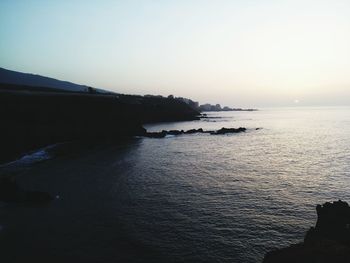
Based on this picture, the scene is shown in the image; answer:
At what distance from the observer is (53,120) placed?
7269 centimetres

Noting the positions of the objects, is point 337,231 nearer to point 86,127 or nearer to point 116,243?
point 116,243

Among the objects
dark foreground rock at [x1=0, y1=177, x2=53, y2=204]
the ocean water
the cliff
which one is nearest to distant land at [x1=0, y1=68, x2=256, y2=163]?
the cliff

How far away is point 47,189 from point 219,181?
19928 mm

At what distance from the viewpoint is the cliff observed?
56562 mm

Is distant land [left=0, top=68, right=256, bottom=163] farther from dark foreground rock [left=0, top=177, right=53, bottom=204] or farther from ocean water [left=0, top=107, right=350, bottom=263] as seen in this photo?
dark foreground rock [left=0, top=177, right=53, bottom=204]

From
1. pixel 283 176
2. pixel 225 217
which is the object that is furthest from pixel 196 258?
pixel 283 176

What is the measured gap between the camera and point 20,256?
1853 cm

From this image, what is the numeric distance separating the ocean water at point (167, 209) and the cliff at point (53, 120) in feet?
39.0

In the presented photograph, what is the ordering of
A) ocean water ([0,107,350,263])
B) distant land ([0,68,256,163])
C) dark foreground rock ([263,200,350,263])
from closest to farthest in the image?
dark foreground rock ([263,200,350,263])
ocean water ([0,107,350,263])
distant land ([0,68,256,163])

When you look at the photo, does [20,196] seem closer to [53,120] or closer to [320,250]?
[320,250]

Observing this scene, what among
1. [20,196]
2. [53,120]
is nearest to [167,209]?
[20,196]

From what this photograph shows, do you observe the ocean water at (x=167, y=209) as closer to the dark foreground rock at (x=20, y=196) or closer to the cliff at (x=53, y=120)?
the dark foreground rock at (x=20, y=196)

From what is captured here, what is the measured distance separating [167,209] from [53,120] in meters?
54.6

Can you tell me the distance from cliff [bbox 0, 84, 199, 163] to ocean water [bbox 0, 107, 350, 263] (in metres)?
11.9
